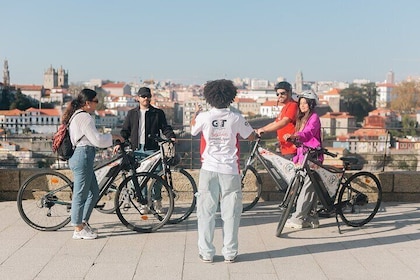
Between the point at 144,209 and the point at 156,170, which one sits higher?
the point at 156,170

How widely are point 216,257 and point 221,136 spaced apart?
1057mm

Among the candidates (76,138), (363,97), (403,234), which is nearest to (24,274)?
(76,138)

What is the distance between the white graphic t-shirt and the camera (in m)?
4.44

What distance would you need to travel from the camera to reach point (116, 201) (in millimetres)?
5461

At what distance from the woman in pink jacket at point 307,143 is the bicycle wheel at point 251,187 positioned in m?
1.00

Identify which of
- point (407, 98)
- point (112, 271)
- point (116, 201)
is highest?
point (407, 98)

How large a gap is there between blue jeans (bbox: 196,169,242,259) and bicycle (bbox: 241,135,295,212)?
1.60 m

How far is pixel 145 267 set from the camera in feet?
14.5

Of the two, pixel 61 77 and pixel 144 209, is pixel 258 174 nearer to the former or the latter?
pixel 144 209

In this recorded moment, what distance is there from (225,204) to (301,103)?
1.73 metres

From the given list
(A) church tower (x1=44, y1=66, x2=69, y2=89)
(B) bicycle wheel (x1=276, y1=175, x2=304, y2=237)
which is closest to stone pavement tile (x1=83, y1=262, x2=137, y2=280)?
(B) bicycle wheel (x1=276, y1=175, x2=304, y2=237)

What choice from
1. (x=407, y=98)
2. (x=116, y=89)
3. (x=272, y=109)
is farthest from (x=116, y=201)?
(x=116, y=89)

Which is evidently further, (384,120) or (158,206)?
(384,120)

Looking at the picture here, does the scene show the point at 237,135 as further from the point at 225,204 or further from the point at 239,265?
the point at 239,265
